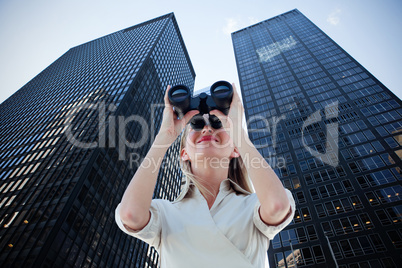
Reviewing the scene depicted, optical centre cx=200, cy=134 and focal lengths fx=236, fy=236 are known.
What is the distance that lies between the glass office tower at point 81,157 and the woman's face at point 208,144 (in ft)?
89.6

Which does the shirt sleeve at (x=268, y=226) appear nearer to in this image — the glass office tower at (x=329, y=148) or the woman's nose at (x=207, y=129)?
the woman's nose at (x=207, y=129)

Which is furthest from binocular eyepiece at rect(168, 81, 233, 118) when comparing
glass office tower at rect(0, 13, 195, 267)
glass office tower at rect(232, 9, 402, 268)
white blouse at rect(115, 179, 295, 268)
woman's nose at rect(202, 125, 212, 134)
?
glass office tower at rect(0, 13, 195, 267)

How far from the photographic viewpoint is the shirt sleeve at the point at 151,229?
1892 millimetres

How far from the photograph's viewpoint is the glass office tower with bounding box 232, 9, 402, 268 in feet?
103

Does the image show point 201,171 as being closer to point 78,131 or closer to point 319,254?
point 319,254

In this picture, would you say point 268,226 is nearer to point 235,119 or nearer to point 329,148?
point 235,119

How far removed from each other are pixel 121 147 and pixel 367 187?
39481 mm

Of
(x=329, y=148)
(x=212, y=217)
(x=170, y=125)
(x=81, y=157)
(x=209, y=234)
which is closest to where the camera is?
(x=209, y=234)

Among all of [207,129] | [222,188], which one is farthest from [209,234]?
[207,129]

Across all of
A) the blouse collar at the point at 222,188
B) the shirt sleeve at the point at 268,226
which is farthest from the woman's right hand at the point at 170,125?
the shirt sleeve at the point at 268,226

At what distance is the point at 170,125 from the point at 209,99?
61 centimetres

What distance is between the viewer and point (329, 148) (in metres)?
42.3

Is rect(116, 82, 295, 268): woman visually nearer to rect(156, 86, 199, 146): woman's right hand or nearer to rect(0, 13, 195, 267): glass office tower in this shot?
rect(156, 86, 199, 146): woman's right hand

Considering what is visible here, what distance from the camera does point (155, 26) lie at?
84.8m
